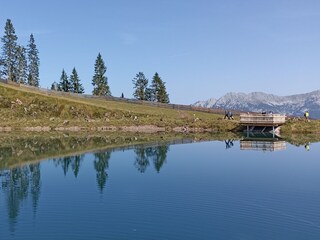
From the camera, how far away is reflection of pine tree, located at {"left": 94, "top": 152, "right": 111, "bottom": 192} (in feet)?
123

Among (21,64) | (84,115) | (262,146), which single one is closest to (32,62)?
(21,64)

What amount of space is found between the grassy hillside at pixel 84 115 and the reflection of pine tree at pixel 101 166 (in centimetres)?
4515

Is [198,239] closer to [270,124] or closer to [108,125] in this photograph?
[270,124]

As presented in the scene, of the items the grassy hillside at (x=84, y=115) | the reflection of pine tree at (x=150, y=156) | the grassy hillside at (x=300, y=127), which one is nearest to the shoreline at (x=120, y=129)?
the grassy hillside at (x=84, y=115)

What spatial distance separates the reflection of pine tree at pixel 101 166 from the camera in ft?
123

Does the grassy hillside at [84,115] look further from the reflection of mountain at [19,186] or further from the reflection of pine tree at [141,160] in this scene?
the reflection of mountain at [19,186]

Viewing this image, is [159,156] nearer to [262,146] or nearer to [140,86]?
[262,146]

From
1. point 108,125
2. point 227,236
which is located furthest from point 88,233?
point 108,125

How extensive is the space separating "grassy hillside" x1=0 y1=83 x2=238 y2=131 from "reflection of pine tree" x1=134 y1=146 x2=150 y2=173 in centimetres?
3922

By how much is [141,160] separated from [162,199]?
22.7 meters

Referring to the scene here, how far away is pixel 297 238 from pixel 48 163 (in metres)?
35.4

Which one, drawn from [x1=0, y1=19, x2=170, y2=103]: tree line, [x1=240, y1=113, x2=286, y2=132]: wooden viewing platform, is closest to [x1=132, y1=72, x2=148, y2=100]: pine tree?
[x1=0, y1=19, x2=170, y2=103]: tree line

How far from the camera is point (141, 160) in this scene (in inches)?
2074

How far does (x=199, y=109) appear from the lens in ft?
424
